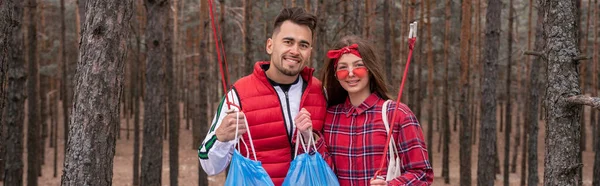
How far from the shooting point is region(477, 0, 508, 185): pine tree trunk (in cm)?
940

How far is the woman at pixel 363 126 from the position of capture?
262 centimetres

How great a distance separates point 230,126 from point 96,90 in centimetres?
130

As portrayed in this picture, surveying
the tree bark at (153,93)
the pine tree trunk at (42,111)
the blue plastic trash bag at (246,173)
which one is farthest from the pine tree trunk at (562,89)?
the pine tree trunk at (42,111)

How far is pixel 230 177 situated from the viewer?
2.60 m

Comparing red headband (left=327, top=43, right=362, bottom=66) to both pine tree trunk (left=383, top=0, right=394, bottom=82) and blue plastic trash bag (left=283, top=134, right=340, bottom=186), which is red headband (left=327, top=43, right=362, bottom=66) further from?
pine tree trunk (left=383, top=0, right=394, bottom=82)

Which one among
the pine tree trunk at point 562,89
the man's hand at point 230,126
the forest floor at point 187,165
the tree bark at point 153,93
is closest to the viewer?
the man's hand at point 230,126

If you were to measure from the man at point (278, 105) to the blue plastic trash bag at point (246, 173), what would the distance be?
0.51 feet

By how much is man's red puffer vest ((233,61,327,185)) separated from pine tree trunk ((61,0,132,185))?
114cm

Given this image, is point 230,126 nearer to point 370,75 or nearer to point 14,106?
point 370,75

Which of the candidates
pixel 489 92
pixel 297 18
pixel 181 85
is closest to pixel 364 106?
pixel 297 18

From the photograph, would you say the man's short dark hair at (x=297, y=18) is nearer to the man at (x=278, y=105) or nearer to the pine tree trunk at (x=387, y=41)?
the man at (x=278, y=105)

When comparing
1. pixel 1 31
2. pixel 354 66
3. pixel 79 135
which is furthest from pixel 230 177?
pixel 1 31

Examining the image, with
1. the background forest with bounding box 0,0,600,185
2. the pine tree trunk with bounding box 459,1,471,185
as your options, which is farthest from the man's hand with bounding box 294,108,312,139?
the pine tree trunk with bounding box 459,1,471,185

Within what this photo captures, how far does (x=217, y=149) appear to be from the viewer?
2.76 m
